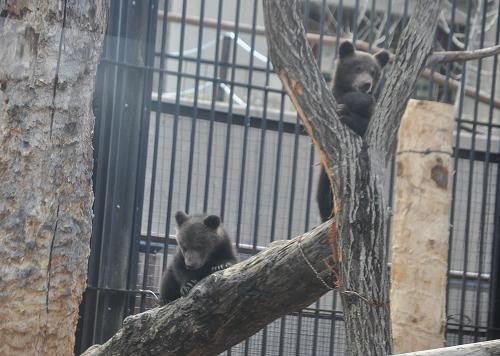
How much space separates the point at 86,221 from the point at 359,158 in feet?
5.53

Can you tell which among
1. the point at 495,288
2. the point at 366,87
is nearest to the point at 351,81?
the point at 366,87

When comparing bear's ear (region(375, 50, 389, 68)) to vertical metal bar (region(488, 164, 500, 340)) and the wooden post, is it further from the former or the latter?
vertical metal bar (region(488, 164, 500, 340))

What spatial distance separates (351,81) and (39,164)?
4267 mm

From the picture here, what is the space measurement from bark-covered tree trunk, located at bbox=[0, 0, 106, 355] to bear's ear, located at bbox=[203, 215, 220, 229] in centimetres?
357

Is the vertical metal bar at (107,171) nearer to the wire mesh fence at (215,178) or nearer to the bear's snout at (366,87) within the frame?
the wire mesh fence at (215,178)

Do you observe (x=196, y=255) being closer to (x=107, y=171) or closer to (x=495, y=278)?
(x=107, y=171)

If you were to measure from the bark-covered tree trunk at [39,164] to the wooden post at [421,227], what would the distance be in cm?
374

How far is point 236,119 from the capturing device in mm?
9430

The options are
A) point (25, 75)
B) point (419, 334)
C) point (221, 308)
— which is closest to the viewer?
point (25, 75)

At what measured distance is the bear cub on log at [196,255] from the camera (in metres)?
7.47

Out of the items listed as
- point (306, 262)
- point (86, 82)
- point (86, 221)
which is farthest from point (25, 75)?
point (306, 262)

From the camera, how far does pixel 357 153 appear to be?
538 centimetres

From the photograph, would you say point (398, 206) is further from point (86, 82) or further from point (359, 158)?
point (86, 82)

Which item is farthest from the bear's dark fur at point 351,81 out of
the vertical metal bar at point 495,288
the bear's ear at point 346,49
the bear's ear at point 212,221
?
the vertical metal bar at point 495,288
